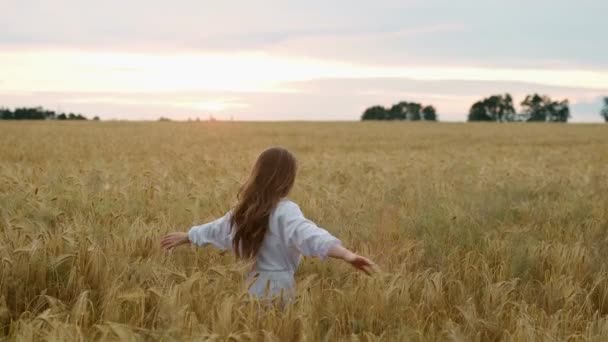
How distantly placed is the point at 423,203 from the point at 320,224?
1.51m

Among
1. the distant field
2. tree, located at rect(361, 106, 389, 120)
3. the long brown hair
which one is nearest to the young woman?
the long brown hair

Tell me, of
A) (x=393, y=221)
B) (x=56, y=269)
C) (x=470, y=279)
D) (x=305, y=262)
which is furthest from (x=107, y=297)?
(x=393, y=221)

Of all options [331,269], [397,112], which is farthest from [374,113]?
[331,269]

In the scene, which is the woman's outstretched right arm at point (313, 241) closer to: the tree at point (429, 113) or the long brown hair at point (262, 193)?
the long brown hair at point (262, 193)

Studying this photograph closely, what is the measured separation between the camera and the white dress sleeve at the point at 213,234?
3664 millimetres

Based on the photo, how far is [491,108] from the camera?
87000 millimetres

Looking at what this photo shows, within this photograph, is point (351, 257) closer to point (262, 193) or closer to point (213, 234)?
point (262, 193)

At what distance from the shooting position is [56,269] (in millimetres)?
3258

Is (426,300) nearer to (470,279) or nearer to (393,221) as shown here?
Answer: (470,279)

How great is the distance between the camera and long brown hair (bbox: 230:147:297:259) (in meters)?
3.46

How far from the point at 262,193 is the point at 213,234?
456 mm

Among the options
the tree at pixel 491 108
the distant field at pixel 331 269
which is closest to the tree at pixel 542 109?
the tree at pixel 491 108

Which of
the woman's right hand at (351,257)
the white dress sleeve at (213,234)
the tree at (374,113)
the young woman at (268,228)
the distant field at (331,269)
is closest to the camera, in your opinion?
the distant field at (331,269)

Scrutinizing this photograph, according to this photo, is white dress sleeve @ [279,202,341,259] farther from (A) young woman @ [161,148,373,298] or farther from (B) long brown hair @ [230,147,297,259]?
(B) long brown hair @ [230,147,297,259]
